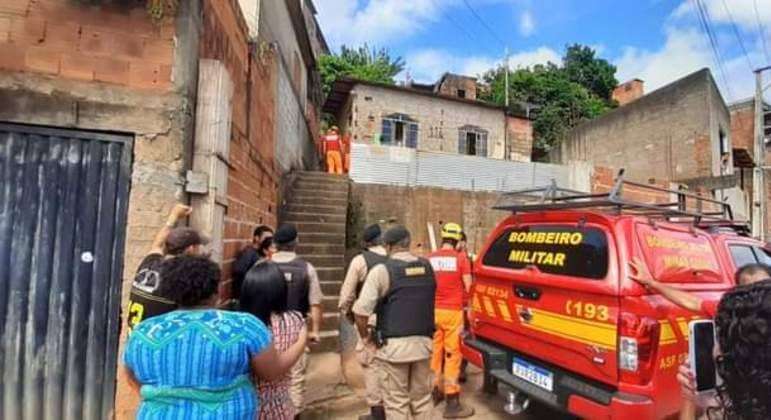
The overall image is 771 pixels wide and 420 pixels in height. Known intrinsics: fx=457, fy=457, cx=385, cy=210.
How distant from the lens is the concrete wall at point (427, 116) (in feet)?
57.5

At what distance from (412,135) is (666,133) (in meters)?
10.4

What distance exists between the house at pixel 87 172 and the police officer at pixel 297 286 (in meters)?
0.58

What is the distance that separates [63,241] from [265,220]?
3.55 m

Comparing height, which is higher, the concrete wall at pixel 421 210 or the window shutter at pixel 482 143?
the window shutter at pixel 482 143

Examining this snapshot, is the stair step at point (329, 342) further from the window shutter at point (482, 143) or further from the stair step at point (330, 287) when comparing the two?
the window shutter at point (482, 143)

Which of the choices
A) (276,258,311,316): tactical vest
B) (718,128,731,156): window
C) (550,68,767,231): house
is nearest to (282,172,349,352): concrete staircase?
(276,258,311,316): tactical vest

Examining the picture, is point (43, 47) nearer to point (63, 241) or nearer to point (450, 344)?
point (63, 241)

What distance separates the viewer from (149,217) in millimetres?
3076

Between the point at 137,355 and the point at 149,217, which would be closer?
the point at 137,355

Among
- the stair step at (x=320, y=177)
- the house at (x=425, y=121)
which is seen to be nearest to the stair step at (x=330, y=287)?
the stair step at (x=320, y=177)

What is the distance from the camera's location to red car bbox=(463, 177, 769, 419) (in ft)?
9.70

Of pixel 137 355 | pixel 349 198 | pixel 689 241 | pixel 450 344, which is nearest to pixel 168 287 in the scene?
pixel 137 355

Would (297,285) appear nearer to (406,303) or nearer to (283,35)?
(406,303)

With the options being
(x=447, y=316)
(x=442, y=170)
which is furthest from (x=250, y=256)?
(x=442, y=170)
